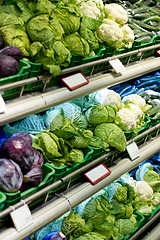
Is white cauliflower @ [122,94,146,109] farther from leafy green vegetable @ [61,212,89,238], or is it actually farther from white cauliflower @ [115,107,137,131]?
leafy green vegetable @ [61,212,89,238]

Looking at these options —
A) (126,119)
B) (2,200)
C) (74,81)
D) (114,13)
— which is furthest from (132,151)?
(2,200)

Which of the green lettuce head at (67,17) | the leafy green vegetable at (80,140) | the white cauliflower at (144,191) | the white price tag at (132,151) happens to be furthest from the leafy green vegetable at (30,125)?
the white cauliflower at (144,191)

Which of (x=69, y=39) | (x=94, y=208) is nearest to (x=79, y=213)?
(x=94, y=208)

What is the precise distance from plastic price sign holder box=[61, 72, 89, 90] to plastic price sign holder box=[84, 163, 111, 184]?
0.55 meters

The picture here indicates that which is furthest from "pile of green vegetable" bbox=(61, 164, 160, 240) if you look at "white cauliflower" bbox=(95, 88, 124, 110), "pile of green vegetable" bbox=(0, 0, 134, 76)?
"pile of green vegetable" bbox=(0, 0, 134, 76)

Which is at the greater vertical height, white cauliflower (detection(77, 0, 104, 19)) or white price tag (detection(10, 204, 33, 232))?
white cauliflower (detection(77, 0, 104, 19))

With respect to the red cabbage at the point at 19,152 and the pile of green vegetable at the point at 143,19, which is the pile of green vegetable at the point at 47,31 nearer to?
the red cabbage at the point at 19,152

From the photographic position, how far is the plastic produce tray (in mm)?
1263

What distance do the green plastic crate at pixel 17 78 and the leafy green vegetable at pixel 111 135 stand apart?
2.57 feet

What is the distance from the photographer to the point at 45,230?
6.25ft

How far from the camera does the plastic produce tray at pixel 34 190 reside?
4.14 ft

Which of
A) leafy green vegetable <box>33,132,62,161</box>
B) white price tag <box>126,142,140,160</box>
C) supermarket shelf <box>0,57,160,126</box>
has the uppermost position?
supermarket shelf <box>0,57,160,126</box>

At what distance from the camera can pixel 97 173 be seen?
1918 millimetres

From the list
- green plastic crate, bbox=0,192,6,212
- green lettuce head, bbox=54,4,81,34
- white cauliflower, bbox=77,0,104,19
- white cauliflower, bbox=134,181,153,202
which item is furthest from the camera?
white cauliflower, bbox=134,181,153,202
